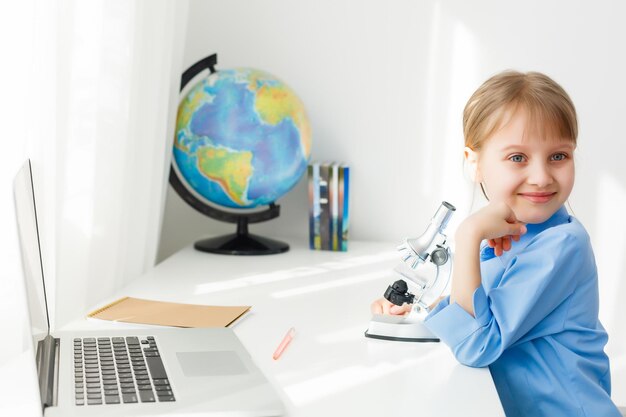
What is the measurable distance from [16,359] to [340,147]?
122 centimetres

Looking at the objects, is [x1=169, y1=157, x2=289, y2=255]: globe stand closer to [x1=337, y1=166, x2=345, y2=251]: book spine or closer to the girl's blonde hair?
[x1=337, y1=166, x2=345, y2=251]: book spine

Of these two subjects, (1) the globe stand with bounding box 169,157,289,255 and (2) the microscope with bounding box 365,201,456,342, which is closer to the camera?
(2) the microscope with bounding box 365,201,456,342

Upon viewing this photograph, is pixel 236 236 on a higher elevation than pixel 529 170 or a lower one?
lower

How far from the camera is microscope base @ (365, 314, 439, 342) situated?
126 cm

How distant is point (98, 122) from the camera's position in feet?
5.09

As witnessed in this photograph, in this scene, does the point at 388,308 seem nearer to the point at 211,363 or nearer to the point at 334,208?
the point at 211,363

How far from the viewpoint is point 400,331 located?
1.26 metres

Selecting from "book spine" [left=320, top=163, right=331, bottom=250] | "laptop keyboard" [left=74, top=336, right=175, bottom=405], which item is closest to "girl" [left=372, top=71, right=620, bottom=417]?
"laptop keyboard" [left=74, top=336, right=175, bottom=405]

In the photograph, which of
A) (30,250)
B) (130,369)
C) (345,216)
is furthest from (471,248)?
(345,216)

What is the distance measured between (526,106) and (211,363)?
0.62 meters

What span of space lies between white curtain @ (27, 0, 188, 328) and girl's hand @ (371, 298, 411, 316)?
1.80 feet

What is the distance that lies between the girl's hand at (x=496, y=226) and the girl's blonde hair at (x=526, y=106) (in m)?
0.13

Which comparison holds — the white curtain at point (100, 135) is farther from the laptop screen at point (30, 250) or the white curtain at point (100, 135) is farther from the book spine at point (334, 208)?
the book spine at point (334, 208)

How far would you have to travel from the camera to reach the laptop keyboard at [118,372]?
0.95 m
